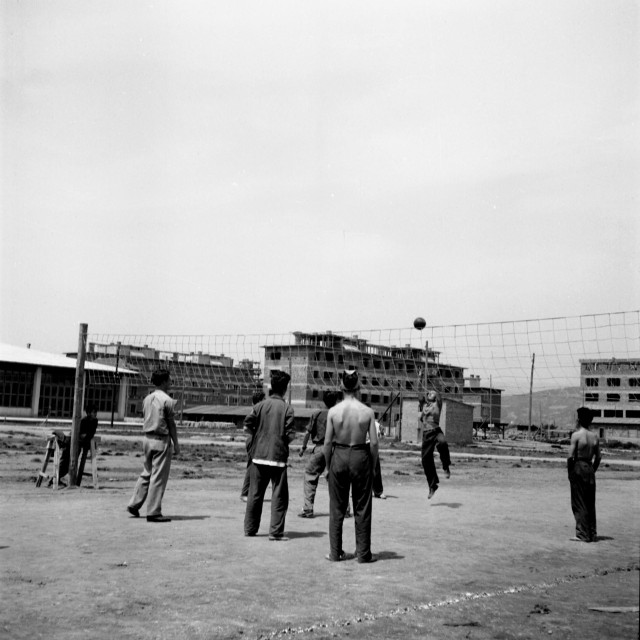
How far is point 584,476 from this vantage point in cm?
920

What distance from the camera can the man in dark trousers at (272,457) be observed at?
8344mm

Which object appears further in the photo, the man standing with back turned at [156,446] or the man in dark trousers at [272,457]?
the man standing with back turned at [156,446]

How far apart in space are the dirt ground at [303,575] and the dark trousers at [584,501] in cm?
19

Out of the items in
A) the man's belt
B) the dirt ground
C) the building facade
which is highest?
the building facade

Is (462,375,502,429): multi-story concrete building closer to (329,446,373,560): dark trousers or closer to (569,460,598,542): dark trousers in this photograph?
(569,460,598,542): dark trousers

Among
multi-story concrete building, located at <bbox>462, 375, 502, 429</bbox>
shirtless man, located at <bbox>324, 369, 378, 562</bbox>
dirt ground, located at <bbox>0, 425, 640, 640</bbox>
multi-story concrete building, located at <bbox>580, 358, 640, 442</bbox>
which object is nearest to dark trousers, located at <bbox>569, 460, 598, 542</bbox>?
dirt ground, located at <bbox>0, 425, 640, 640</bbox>

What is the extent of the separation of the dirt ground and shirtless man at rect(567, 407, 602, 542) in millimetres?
221

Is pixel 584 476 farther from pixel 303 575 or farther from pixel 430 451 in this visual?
pixel 303 575

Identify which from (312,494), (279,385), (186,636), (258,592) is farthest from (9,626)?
(312,494)

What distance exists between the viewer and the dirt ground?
4863 mm

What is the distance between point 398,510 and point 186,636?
7.01 m

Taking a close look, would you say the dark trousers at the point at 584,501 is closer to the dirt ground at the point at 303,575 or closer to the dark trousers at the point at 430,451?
the dirt ground at the point at 303,575

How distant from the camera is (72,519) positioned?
911cm

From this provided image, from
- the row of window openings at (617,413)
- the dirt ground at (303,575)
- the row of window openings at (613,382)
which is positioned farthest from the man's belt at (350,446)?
the row of window openings at (617,413)
